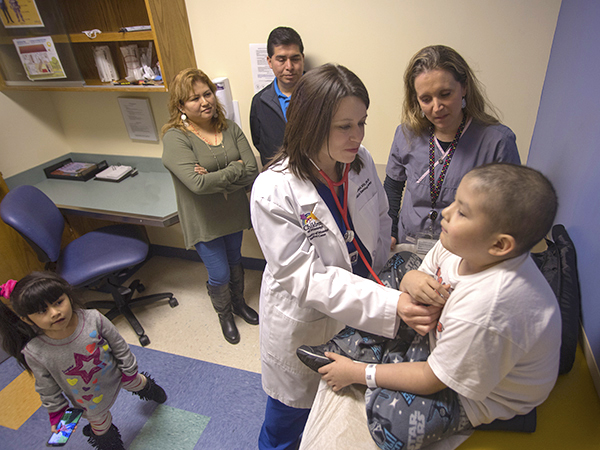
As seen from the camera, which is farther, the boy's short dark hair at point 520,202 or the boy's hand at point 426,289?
the boy's hand at point 426,289

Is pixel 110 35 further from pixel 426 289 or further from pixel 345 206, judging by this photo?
pixel 426 289

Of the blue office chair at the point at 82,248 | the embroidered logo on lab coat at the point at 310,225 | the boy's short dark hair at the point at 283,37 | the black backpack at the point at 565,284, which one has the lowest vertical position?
the blue office chair at the point at 82,248

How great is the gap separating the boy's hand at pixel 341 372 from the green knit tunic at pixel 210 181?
48.8 inches

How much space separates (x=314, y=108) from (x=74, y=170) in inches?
103

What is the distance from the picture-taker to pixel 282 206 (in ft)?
3.27

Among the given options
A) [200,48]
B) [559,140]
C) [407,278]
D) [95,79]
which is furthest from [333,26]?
[95,79]

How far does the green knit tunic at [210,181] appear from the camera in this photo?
74.3 inches

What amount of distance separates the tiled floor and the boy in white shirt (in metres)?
1.49

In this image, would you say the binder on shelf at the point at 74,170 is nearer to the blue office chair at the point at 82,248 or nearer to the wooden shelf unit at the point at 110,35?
the blue office chair at the point at 82,248

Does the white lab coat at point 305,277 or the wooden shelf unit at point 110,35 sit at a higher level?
the wooden shelf unit at point 110,35

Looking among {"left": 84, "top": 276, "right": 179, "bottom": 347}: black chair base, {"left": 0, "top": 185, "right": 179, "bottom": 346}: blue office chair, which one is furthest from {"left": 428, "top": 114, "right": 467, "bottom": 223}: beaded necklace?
{"left": 84, "top": 276, "right": 179, "bottom": 347}: black chair base

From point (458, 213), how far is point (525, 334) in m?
0.26

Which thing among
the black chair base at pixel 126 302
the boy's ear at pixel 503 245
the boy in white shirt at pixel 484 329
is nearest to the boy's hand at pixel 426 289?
the boy in white shirt at pixel 484 329

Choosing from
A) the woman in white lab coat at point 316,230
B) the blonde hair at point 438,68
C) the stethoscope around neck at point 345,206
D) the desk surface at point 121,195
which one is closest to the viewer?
the woman in white lab coat at point 316,230
